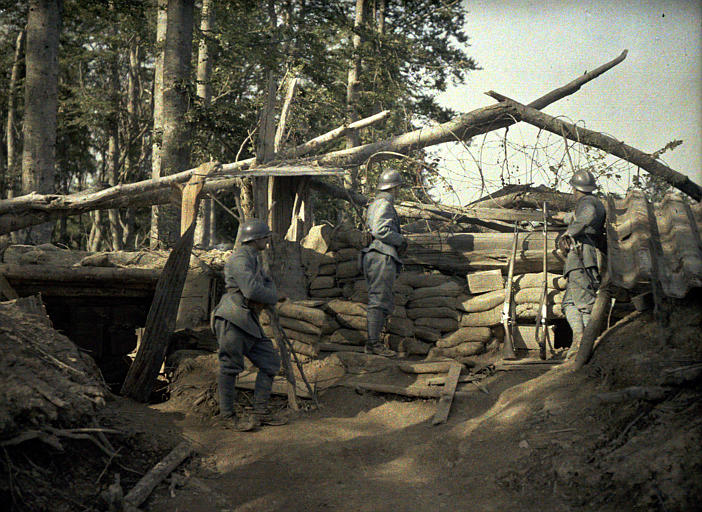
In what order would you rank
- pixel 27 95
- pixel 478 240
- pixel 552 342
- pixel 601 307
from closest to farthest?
1. pixel 601 307
2. pixel 552 342
3. pixel 478 240
4. pixel 27 95

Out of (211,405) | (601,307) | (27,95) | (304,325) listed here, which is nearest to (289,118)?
(304,325)

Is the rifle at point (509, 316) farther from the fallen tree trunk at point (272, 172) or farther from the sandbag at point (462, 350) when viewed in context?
the fallen tree trunk at point (272, 172)

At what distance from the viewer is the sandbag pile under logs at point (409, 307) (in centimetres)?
791

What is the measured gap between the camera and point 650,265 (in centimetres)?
509

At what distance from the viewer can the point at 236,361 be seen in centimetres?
634

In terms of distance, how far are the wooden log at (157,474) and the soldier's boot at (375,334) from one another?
2.99m

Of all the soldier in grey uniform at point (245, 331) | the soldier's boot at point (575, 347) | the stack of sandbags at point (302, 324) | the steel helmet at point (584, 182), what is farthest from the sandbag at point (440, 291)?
the soldier in grey uniform at point (245, 331)

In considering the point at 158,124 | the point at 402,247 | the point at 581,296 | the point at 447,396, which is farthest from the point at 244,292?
the point at 158,124

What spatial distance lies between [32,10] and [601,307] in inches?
475

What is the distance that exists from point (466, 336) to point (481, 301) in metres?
0.50

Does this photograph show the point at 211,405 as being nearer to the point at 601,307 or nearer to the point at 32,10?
the point at 601,307

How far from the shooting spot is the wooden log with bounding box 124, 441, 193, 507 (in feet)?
14.2

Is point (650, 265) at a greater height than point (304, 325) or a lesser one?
greater

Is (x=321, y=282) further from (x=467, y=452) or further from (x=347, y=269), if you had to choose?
(x=467, y=452)
